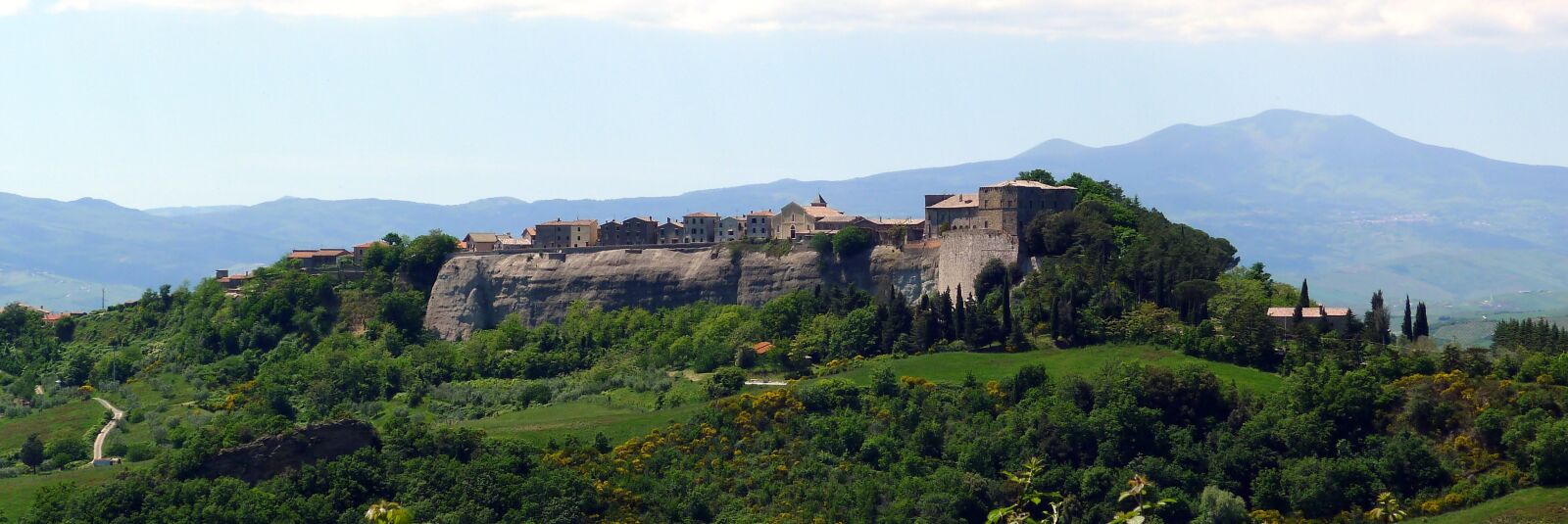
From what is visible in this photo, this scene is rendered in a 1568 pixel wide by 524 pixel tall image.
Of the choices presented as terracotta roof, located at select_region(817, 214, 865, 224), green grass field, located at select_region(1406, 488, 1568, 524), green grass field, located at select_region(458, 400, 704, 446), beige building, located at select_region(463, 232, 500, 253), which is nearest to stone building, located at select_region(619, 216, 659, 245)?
beige building, located at select_region(463, 232, 500, 253)

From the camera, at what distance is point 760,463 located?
67812 mm

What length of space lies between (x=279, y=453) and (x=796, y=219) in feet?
133

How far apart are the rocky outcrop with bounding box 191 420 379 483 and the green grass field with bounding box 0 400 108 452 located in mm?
16452

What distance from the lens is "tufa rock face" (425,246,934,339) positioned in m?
91.7

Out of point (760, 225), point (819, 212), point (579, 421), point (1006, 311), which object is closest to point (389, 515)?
point (579, 421)

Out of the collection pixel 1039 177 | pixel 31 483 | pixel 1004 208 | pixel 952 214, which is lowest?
pixel 31 483

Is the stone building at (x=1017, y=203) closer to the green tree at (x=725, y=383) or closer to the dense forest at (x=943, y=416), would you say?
the dense forest at (x=943, y=416)

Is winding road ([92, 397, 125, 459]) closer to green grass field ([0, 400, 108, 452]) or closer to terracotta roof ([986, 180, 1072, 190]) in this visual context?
green grass field ([0, 400, 108, 452])

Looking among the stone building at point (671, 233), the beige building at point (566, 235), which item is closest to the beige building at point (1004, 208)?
the stone building at point (671, 233)

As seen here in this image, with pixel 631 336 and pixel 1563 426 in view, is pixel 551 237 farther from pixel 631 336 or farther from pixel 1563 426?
pixel 1563 426

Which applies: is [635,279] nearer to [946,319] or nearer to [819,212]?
[819,212]

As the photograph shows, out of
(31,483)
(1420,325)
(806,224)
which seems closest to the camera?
(31,483)

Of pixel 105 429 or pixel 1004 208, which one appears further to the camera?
pixel 1004 208

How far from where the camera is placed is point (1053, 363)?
7406 centimetres
